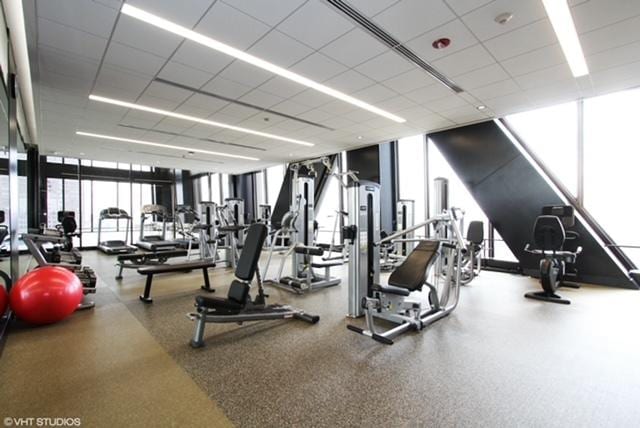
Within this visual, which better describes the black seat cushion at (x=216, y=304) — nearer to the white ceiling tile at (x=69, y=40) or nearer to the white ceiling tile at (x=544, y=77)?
the white ceiling tile at (x=69, y=40)

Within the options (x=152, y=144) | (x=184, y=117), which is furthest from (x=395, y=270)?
(x=152, y=144)

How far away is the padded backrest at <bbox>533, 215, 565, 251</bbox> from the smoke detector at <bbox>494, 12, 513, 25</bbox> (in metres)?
2.94

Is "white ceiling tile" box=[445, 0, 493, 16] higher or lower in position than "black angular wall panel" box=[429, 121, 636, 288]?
higher

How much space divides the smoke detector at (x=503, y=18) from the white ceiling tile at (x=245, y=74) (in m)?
2.65

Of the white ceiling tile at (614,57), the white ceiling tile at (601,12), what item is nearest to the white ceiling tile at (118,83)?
the white ceiling tile at (601,12)

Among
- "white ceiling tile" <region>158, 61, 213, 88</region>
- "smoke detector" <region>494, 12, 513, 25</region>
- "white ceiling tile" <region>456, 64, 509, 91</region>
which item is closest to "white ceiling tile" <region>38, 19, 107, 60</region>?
"white ceiling tile" <region>158, 61, 213, 88</region>

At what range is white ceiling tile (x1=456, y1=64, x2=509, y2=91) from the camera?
4.02 meters

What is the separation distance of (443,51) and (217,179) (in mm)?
12482

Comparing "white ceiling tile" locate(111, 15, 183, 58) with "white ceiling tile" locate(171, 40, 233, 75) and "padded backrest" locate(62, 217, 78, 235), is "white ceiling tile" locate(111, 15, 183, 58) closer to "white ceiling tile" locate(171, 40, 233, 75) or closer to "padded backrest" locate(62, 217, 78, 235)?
"white ceiling tile" locate(171, 40, 233, 75)

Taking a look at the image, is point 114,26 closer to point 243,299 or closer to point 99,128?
point 243,299

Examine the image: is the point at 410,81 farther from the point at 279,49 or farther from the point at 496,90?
the point at 279,49

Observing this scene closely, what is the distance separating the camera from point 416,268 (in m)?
3.28

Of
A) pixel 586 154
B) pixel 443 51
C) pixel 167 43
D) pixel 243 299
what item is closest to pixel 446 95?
pixel 443 51

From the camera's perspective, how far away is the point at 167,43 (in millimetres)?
3363
